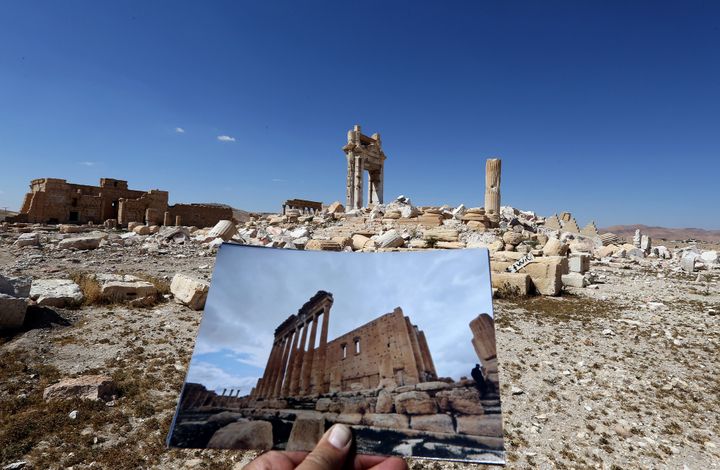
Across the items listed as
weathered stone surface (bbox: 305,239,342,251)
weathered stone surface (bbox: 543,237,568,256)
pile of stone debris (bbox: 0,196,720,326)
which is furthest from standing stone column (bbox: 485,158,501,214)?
weathered stone surface (bbox: 305,239,342,251)

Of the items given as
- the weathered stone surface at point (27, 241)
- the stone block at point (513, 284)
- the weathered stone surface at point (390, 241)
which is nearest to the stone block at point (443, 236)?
the weathered stone surface at point (390, 241)

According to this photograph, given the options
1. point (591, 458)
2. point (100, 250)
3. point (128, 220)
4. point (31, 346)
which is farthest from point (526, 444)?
point (128, 220)

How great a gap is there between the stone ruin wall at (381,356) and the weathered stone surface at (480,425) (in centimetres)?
18

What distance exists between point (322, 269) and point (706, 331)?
8945 millimetres

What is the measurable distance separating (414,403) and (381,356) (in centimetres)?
20

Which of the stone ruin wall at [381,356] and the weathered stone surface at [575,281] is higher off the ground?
the stone ruin wall at [381,356]

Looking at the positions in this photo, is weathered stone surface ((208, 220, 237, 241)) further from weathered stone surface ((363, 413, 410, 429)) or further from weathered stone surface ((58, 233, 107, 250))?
weathered stone surface ((363, 413, 410, 429))

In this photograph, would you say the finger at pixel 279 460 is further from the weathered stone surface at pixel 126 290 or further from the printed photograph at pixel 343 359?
the weathered stone surface at pixel 126 290

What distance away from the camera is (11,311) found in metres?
5.57

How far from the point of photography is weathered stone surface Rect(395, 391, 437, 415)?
125cm

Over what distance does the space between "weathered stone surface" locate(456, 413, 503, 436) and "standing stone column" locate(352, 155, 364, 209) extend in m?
28.1

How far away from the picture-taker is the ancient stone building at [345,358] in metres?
1.33

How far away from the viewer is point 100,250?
13.9m

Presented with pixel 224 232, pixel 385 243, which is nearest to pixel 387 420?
pixel 385 243
